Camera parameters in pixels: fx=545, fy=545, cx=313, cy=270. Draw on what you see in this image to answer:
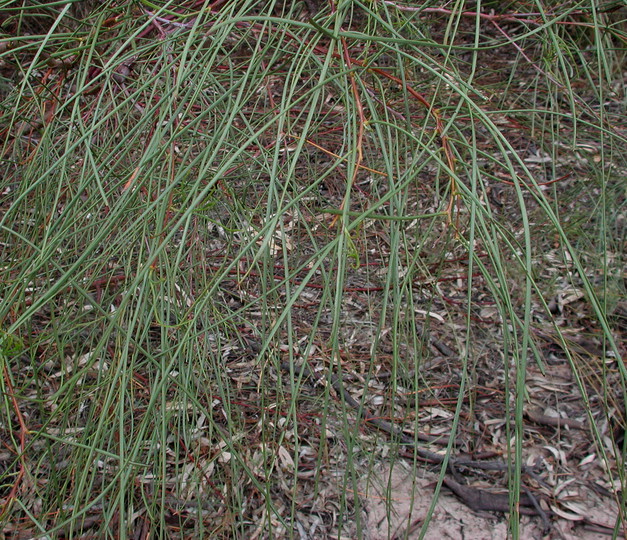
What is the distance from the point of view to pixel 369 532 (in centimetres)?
114

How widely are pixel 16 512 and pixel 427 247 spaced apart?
123cm

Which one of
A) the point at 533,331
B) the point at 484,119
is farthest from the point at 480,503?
the point at 484,119

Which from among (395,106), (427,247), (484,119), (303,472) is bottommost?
(303,472)

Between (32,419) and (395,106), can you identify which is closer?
(32,419)

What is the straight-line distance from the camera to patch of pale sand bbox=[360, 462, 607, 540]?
1.15 meters

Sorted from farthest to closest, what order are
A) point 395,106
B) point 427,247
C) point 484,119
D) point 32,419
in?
point 427,247 → point 395,106 → point 32,419 → point 484,119

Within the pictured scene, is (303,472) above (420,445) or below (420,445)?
below

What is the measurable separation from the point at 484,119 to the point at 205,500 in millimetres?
987

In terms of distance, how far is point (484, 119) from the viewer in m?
0.52

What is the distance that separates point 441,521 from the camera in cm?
117

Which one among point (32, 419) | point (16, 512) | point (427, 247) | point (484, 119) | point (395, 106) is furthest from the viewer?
point (427, 247)

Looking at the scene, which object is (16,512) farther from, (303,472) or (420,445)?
(420,445)

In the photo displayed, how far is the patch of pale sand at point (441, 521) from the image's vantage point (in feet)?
3.77

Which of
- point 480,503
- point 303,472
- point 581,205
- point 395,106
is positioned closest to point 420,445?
point 480,503
